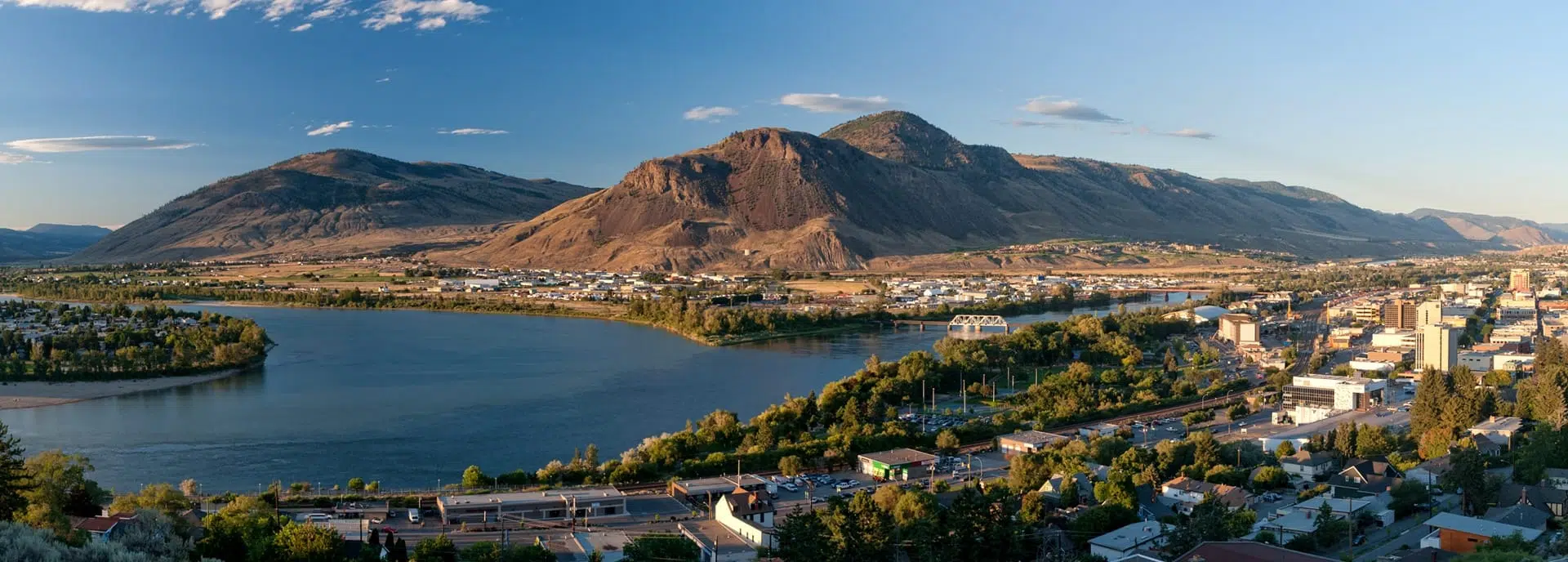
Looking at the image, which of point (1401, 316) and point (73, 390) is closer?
point (73, 390)

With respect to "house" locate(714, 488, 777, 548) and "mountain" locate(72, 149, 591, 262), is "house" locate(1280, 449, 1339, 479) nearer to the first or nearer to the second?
"house" locate(714, 488, 777, 548)

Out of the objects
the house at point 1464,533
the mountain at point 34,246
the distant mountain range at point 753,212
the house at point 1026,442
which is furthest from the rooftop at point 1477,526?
the mountain at point 34,246

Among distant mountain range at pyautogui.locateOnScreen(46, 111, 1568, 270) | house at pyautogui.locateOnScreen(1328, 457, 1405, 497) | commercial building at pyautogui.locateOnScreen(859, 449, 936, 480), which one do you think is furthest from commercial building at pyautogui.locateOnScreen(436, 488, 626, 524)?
distant mountain range at pyautogui.locateOnScreen(46, 111, 1568, 270)

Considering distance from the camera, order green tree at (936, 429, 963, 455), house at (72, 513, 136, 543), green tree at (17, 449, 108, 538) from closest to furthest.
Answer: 1. house at (72, 513, 136, 543)
2. green tree at (17, 449, 108, 538)
3. green tree at (936, 429, 963, 455)

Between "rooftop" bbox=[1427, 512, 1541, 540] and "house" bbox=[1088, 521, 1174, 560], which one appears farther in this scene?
"house" bbox=[1088, 521, 1174, 560]

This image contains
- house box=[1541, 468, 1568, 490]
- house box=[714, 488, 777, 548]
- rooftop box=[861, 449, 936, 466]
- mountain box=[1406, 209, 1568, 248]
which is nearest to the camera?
house box=[714, 488, 777, 548]

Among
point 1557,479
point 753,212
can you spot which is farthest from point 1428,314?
point 753,212

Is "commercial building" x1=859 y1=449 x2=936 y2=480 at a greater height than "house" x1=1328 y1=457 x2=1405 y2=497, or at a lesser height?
lesser

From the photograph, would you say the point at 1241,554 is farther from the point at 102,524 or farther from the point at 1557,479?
the point at 102,524
